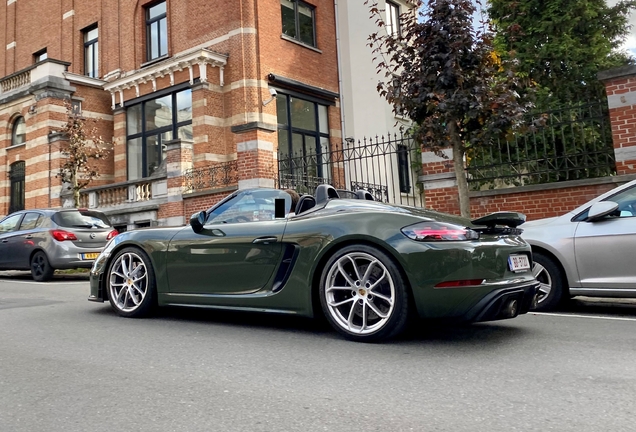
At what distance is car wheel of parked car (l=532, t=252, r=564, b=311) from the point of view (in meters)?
5.69

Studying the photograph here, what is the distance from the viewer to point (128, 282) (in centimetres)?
569

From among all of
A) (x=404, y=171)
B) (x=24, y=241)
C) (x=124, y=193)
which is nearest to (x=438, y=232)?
(x=24, y=241)

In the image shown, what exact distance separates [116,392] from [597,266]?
472cm

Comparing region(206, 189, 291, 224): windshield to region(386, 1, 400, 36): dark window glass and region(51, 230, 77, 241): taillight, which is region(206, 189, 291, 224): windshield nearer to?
region(51, 230, 77, 241): taillight

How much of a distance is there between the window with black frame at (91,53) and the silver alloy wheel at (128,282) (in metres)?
19.0

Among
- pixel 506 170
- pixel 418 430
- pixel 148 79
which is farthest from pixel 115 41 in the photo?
pixel 418 430

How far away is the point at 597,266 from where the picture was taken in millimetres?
5418

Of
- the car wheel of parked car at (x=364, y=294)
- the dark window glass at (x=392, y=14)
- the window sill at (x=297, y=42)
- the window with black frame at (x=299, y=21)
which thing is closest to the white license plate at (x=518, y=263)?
the car wheel of parked car at (x=364, y=294)

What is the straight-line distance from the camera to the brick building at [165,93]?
1697 centimetres

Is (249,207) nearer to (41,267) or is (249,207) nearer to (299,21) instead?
(41,267)

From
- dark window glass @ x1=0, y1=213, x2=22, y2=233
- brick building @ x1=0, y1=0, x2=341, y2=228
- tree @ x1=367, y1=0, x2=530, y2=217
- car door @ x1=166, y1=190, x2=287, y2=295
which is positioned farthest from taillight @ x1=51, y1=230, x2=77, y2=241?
tree @ x1=367, y1=0, x2=530, y2=217

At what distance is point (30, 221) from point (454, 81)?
924 centimetres

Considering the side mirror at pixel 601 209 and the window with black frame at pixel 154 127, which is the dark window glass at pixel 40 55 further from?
the side mirror at pixel 601 209

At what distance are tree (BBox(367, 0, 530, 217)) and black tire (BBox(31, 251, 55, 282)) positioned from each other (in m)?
7.63
